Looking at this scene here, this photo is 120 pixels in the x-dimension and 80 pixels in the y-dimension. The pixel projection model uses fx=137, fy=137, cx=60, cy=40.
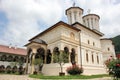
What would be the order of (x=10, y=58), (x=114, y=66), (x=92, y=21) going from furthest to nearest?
(x=10, y=58), (x=92, y=21), (x=114, y=66)

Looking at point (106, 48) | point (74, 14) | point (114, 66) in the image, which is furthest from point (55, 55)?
point (106, 48)

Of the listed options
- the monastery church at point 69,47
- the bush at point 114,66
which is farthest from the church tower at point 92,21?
the bush at point 114,66

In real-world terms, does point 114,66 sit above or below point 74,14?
below

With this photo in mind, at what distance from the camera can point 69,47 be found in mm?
21703

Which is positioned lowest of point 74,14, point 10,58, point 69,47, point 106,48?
point 10,58

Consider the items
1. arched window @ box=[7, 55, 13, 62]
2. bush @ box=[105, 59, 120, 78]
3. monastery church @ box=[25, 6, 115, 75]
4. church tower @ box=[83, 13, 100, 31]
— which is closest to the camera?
bush @ box=[105, 59, 120, 78]

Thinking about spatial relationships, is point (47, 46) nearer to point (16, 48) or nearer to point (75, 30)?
point (75, 30)

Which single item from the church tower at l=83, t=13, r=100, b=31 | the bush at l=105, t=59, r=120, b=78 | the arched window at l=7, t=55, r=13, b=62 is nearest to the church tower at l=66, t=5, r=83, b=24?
the church tower at l=83, t=13, r=100, b=31

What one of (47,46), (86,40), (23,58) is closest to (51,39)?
(47,46)

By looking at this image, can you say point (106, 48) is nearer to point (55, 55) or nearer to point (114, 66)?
point (55, 55)

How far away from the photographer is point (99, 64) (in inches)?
1093

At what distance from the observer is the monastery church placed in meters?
21.2

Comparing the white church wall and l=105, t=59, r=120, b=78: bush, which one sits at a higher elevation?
the white church wall

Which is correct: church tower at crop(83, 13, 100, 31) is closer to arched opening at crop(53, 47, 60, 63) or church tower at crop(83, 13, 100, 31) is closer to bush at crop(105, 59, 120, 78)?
arched opening at crop(53, 47, 60, 63)
